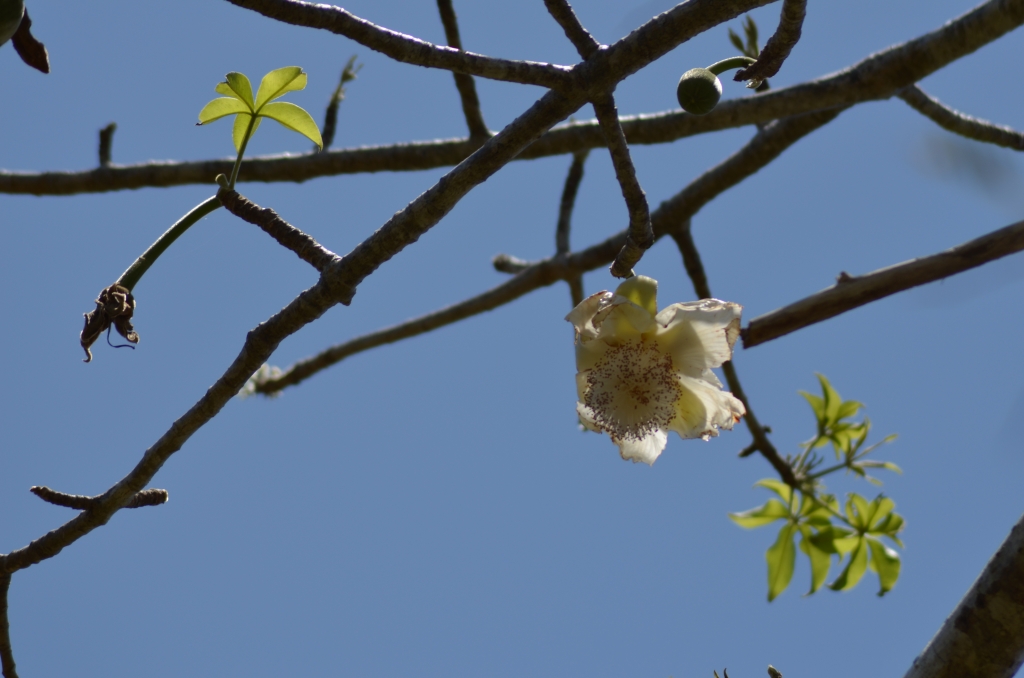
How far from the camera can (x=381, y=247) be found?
1148mm

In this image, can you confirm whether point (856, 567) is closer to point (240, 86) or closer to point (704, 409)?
point (704, 409)

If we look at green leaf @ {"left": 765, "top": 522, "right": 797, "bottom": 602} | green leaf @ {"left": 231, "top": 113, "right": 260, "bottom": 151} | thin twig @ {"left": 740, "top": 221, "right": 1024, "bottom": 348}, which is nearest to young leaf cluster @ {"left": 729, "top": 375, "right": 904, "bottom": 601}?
green leaf @ {"left": 765, "top": 522, "right": 797, "bottom": 602}

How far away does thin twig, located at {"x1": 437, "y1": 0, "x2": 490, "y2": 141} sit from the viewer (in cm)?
219

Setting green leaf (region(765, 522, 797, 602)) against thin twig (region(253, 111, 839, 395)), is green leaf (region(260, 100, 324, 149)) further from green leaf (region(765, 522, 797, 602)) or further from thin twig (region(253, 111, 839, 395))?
green leaf (region(765, 522, 797, 602))

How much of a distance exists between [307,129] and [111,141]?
1350 mm

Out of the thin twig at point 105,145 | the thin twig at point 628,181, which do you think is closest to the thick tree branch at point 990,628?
the thin twig at point 628,181

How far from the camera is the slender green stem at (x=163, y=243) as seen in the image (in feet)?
4.02

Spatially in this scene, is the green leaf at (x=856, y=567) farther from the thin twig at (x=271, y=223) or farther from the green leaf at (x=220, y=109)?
the green leaf at (x=220, y=109)

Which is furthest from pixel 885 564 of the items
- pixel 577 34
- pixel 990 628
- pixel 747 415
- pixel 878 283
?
pixel 577 34

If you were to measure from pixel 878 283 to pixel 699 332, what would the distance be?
0.56 meters

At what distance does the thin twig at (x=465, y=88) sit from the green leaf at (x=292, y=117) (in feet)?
2.45

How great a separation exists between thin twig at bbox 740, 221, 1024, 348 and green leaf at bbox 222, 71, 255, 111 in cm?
101

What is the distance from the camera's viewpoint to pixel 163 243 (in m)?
1.25

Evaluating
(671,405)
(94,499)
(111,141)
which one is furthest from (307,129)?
(111,141)
